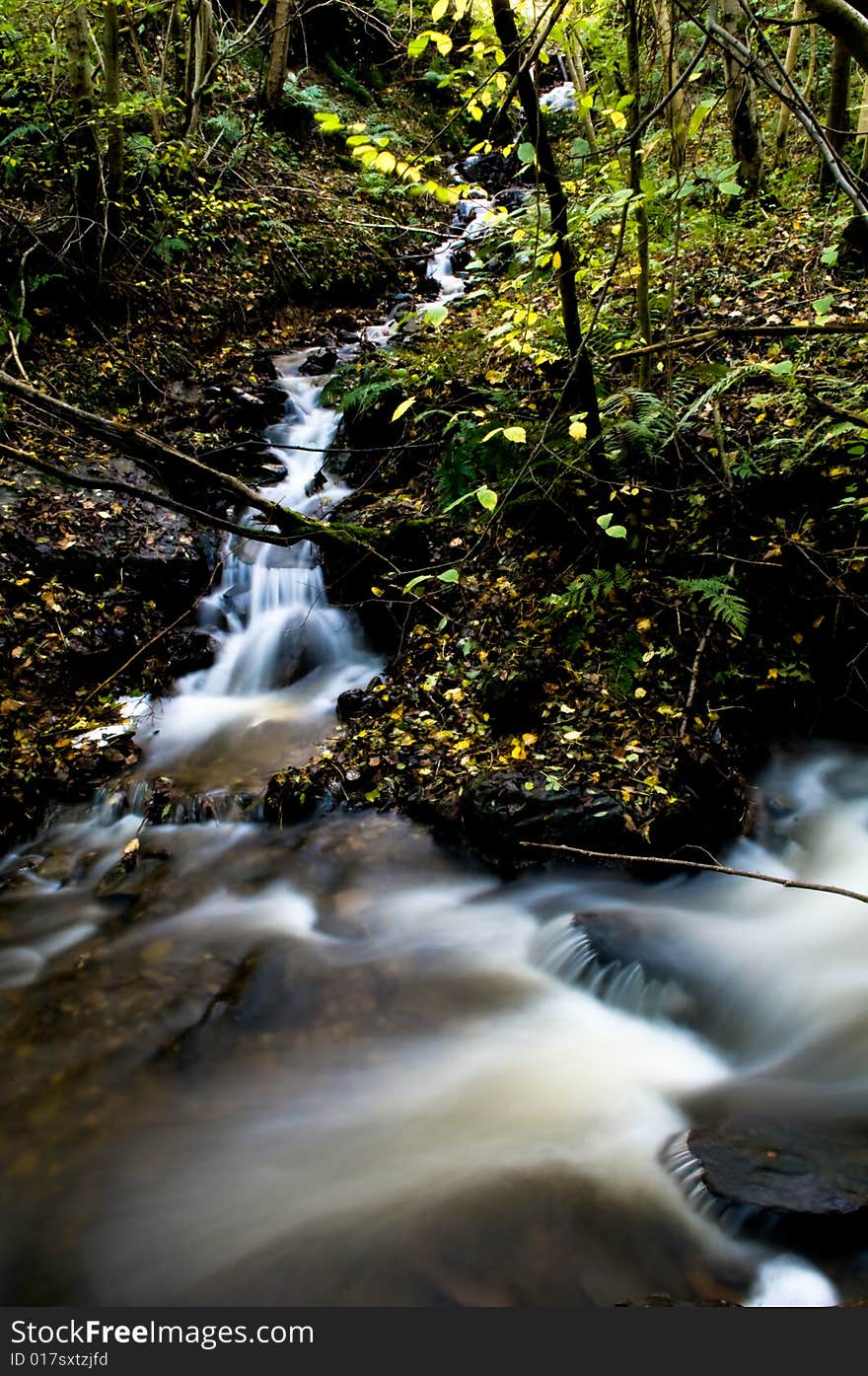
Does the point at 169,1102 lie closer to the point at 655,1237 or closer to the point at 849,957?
the point at 655,1237

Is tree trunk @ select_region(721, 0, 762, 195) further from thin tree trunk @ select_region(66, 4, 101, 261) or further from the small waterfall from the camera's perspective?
thin tree trunk @ select_region(66, 4, 101, 261)

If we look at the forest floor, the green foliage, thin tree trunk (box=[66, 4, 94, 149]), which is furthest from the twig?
thin tree trunk (box=[66, 4, 94, 149])

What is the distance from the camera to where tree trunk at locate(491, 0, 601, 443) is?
11.6 feet

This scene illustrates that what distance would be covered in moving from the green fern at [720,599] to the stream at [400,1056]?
47.2 inches

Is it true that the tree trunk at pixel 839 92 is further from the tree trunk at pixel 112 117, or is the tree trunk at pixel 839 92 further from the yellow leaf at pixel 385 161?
the tree trunk at pixel 112 117

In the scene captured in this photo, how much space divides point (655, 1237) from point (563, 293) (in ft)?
14.4

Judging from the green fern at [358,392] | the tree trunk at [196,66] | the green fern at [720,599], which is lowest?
the green fern at [720,599]

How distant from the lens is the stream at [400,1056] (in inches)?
103

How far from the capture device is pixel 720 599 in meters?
4.41

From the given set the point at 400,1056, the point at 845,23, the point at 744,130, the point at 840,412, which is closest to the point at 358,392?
the point at 840,412

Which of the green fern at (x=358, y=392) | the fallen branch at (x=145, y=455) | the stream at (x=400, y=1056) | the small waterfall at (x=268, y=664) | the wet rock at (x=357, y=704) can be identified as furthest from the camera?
the green fern at (x=358, y=392)

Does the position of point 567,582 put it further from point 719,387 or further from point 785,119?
point 785,119

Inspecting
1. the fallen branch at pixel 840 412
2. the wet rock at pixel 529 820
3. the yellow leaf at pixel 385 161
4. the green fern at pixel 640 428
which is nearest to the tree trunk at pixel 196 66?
the green fern at pixel 640 428

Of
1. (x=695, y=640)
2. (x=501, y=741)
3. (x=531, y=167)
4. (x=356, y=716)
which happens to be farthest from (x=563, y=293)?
(x=356, y=716)
